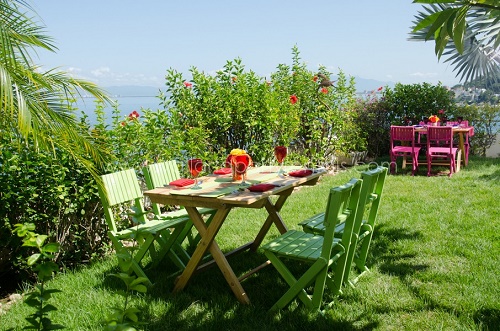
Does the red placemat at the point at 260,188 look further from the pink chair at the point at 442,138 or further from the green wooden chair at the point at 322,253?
the pink chair at the point at 442,138

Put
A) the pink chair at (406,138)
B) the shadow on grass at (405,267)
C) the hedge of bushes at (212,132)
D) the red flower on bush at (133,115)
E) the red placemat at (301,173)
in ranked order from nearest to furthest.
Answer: the shadow on grass at (405,267), the hedge of bushes at (212,132), the red placemat at (301,173), the red flower on bush at (133,115), the pink chair at (406,138)

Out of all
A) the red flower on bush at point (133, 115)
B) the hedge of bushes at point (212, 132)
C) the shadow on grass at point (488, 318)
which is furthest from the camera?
the red flower on bush at point (133, 115)

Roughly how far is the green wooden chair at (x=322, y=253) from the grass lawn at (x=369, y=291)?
0.12 metres

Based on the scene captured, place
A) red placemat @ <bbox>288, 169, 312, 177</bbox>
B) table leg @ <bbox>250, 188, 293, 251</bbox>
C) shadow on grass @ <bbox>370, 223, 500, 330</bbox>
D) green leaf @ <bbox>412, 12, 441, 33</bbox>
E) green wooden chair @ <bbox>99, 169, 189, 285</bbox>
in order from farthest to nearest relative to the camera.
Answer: table leg @ <bbox>250, 188, 293, 251</bbox>, red placemat @ <bbox>288, 169, 312, 177</bbox>, green wooden chair @ <bbox>99, 169, 189, 285</bbox>, shadow on grass @ <bbox>370, 223, 500, 330</bbox>, green leaf @ <bbox>412, 12, 441, 33</bbox>

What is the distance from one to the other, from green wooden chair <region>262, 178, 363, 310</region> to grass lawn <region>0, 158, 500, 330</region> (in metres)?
0.12

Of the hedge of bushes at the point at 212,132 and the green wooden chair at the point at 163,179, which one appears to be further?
the green wooden chair at the point at 163,179

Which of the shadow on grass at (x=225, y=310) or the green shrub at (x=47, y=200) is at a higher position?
the green shrub at (x=47, y=200)

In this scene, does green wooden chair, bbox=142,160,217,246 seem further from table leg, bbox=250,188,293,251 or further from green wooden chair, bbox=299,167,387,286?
green wooden chair, bbox=299,167,387,286

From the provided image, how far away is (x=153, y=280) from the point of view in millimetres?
3945

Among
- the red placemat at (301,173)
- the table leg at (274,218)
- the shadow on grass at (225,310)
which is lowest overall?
the shadow on grass at (225,310)

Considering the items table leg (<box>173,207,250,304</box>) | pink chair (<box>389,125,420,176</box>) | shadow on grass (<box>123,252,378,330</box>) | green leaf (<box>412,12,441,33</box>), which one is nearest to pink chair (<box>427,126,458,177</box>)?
pink chair (<box>389,125,420,176</box>)

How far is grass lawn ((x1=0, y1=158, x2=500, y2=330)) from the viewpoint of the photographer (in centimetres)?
313

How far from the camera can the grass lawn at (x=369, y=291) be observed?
313 cm

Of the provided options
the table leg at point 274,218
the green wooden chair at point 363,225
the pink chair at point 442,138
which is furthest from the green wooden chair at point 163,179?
the pink chair at point 442,138
